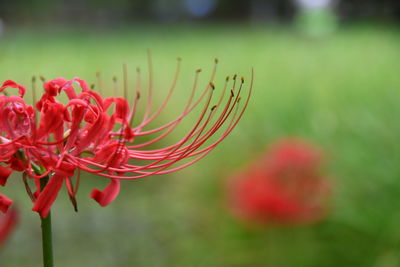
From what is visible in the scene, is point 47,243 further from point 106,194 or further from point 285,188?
point 285,188

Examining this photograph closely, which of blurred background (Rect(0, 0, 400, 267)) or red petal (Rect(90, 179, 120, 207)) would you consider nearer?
red petal (Rect(90, 179, 120, 207))

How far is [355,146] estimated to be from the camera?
9.95 ft

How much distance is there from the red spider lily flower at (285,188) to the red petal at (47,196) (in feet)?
5.10

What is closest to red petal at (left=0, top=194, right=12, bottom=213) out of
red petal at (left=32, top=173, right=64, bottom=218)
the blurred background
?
red petal at (left=32, top=173, right=64, bottom=218)

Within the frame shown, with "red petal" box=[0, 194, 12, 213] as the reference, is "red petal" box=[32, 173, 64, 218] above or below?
above

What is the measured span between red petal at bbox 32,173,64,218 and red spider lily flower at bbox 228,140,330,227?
1.56 meters

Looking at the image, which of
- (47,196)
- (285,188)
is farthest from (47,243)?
(285,188)

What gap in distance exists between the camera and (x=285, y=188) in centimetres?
221

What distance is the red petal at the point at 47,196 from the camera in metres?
0.63

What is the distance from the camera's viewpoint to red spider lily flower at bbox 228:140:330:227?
86.4 inches

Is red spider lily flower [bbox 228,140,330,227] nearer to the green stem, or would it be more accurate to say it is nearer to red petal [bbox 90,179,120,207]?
red petal [bbox 90,179,120,207]

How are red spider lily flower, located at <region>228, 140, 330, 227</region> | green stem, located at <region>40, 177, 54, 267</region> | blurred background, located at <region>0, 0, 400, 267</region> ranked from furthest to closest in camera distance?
blurred background, located at <region>0, 0, 400, 267</region>, red spider lily flower, located at <region>228, 140, 330, 227</region>, green stem, located at <region>40, 177, 54, 267</region>

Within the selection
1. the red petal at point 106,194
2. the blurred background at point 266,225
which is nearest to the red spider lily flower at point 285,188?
the blurred background at point 266,225

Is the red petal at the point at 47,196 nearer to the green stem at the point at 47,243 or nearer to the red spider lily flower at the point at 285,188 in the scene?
the green stem at the point at 47,243
